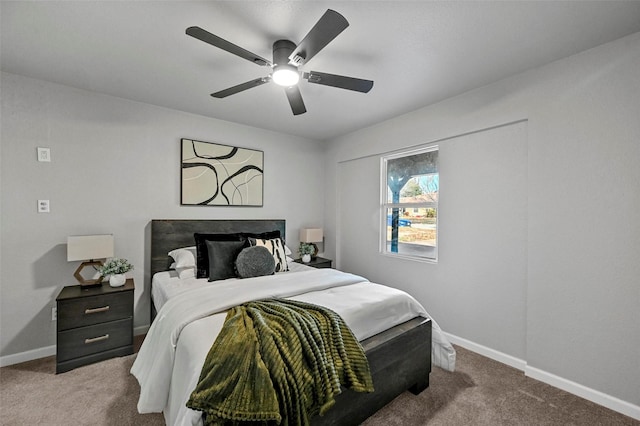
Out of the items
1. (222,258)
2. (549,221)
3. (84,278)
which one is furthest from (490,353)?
(84,278)

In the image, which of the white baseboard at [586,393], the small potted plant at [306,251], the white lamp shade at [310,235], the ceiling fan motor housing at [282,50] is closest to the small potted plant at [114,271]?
the small potted plant at [306,251]

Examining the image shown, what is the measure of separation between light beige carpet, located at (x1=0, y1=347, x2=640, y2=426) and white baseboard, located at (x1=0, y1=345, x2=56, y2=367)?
0.22ft

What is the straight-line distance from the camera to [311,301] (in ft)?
6.44

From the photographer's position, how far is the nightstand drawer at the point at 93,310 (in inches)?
89.3

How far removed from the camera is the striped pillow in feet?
9.86

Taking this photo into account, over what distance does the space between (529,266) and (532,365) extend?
32.0 inches

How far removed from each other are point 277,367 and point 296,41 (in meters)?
2.00

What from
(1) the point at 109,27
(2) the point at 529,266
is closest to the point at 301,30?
(1) the point at 109,27

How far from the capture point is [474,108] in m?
2.68

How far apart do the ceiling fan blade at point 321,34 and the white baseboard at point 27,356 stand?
332 cm

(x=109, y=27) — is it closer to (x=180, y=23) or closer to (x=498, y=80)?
(x=180, y=23)

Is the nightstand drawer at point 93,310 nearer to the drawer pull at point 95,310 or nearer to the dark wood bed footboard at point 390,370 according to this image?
Answer: the drawer pull at point 95,310

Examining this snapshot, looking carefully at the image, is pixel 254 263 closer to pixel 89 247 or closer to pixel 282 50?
→ pixel 89 247

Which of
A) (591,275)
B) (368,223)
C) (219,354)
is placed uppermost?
(368,223)
